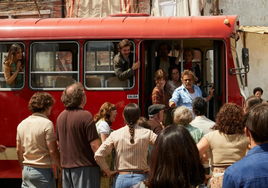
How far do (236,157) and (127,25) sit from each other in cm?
425

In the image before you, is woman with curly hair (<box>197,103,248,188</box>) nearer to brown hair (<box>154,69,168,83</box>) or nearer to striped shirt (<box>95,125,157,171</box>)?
striped shirt (<box>95,125,157,171</box>)

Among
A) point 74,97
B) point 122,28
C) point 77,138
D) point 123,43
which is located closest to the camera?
point 77,138

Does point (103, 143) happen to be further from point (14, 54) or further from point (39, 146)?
point (14, 54)

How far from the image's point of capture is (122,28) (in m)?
8.57

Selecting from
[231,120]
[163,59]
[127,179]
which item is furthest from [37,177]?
[163,59]

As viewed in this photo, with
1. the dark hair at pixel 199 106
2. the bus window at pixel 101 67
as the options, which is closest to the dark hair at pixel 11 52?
the bus window at pixel 101 67

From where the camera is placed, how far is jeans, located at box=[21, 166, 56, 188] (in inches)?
226

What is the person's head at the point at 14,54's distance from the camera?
8594mm

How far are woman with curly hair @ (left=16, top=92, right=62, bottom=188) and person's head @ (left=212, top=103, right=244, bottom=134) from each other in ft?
6.83

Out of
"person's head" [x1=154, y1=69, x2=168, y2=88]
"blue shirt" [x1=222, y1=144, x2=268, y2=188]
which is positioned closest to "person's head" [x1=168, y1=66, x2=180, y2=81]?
"person's head" [x1=154, y1=69, x2=168, y2=88]

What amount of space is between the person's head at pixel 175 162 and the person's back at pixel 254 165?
0.20m

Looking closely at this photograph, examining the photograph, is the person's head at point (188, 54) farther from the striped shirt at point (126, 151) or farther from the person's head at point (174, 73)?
the striped shirt at point (126, 151)

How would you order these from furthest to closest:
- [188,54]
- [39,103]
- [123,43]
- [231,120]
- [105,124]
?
[188,54]
[123,43]
[105,124]
[39,103]
[231,120]

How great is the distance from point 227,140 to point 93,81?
12.9 ft
